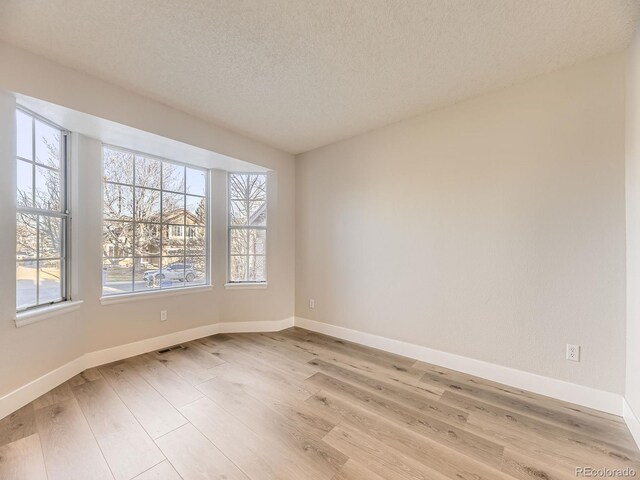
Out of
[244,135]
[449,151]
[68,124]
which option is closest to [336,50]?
[449,151]

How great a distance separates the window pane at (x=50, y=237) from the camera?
7.16ft

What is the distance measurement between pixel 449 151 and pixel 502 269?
120 centimetres

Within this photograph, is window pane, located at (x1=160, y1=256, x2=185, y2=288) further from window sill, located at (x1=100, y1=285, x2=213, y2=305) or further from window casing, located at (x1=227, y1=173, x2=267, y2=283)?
window casing, located at (x1=227, y1=173, x2=267, y2=283)

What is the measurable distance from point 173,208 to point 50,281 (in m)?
1.31

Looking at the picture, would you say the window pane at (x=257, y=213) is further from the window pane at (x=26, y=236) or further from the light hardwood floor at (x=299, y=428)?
the window pane at (x=26, y=236)

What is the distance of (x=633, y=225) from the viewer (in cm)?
170

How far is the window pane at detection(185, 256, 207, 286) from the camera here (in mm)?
3309

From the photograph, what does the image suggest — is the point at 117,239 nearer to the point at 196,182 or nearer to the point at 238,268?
the point at 196,182

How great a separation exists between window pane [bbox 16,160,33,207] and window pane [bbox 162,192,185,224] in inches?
43.5

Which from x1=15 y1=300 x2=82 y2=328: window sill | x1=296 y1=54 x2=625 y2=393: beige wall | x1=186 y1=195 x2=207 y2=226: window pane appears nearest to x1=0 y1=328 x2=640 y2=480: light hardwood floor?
x1=296 y1=54 x2=625 y2=393: beige wall

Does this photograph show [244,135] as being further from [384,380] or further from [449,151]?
[384,380]

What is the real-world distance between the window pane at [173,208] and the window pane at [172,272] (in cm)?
47

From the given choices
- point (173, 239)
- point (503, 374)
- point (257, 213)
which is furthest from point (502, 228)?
point (173, 239)

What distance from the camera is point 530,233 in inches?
84.5
